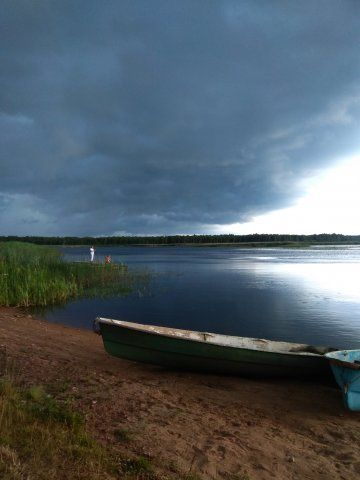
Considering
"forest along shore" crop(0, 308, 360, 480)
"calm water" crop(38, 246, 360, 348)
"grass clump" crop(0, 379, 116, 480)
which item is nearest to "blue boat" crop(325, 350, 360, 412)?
"forest along shore" crop(0, 308, 360, 480)

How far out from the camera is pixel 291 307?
64.1 feet

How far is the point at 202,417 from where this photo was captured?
6.07 metres

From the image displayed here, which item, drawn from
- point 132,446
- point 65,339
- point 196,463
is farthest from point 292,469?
point 65,339

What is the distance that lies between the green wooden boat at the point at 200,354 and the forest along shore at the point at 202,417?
0.96 ft

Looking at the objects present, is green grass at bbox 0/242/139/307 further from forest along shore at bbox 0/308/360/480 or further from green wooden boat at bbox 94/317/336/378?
green wooden boat at bbox 94/317/336/378

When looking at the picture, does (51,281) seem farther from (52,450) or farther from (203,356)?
(52,450)

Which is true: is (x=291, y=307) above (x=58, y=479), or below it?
below

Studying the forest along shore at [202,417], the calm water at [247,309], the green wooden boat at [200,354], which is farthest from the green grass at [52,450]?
the calm water at [247,309]

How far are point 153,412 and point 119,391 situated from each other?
3.05 ft

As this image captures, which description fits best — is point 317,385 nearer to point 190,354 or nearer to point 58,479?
point 190,354

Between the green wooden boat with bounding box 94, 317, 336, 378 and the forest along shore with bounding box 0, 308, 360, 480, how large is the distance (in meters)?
0.29

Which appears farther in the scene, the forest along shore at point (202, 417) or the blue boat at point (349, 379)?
the blue boat at point (349, 379)

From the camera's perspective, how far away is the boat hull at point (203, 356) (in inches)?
320

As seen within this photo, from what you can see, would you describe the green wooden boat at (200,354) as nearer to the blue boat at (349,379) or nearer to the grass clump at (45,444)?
the blue boat at (349,379)
